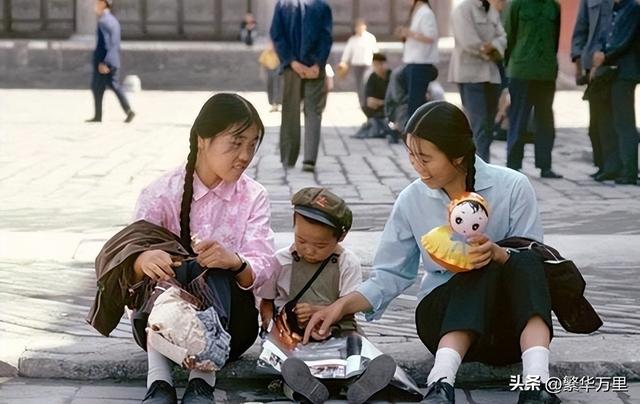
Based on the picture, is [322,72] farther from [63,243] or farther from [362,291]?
[362,291]

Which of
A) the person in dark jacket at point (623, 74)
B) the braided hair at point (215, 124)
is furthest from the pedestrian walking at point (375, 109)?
the braided hair at point (215, 124)

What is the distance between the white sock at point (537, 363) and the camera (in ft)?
14.9

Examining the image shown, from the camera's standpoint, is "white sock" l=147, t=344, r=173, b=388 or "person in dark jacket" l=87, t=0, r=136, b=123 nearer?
"white sock" l=147, t=344, r=173, b=388

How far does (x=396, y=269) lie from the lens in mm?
5078

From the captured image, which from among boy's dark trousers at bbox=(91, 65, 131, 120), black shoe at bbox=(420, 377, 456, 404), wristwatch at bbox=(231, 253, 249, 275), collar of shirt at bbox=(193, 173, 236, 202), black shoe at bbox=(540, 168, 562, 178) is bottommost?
boy's dark trousers at bbox=(91, 65, 131, 120)

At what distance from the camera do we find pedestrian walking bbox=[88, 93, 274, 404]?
15.5 feet

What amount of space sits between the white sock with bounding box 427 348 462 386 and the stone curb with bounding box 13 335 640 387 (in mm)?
457

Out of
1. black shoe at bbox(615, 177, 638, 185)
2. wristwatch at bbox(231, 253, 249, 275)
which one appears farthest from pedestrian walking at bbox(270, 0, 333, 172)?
wristwatch at bbox(231, 253, 249, 275)

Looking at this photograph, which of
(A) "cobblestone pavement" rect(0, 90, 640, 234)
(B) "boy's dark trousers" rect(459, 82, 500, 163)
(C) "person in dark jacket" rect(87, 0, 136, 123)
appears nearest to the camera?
(A) "cobblestone pavement" rect(0, 90, 640, 234)

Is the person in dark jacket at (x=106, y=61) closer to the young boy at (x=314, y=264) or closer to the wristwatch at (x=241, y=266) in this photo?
the young boy at (x=314, y=264)

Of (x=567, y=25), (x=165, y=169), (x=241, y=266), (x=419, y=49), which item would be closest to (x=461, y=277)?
(x=241, y=266)

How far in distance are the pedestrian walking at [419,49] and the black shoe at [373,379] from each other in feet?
29.8

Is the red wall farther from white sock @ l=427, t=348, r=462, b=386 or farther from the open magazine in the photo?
white sock @ l=427, t=348, r=462, b=386

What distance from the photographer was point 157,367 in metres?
4.73
